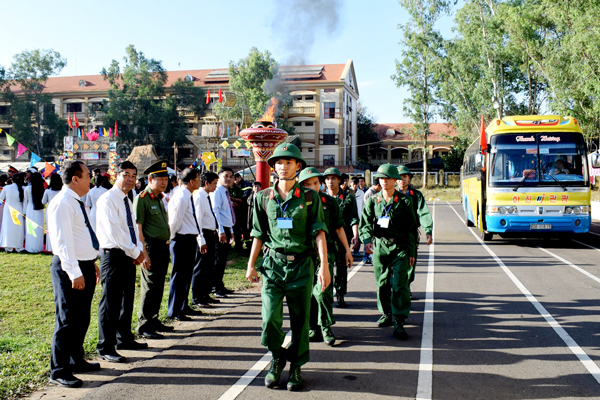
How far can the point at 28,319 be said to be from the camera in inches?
261

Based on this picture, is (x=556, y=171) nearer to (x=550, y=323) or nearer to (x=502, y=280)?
(x=502, y=280)

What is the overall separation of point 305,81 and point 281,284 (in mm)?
52333

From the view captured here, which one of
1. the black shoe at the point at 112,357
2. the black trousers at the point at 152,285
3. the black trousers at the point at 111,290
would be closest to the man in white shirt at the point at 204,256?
the black trousers at the point at 152,285

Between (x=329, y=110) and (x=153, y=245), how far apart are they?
50219mm

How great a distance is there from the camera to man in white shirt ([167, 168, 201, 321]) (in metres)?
6.68

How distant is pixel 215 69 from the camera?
61969mm

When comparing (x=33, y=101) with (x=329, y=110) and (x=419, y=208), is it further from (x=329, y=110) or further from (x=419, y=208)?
(x=419, y=208)

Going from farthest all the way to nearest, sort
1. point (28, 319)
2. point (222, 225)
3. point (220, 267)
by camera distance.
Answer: point (222, 225)
point (220, 267)
point (28, 319)

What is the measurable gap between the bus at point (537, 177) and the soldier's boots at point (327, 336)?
29.4ft

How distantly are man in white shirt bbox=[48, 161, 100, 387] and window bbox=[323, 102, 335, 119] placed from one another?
2020 inches

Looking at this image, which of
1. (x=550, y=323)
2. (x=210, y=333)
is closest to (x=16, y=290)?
(x=210, y=333)

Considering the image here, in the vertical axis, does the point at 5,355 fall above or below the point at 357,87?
below

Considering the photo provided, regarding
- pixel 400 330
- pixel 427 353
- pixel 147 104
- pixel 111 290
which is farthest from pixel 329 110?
pixel 111 290

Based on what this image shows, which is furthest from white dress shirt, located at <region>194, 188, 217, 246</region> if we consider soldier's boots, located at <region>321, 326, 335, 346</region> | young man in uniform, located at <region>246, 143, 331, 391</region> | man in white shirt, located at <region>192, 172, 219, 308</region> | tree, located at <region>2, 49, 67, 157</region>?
tree, located at <region>2, 49, 67, 157</region>
